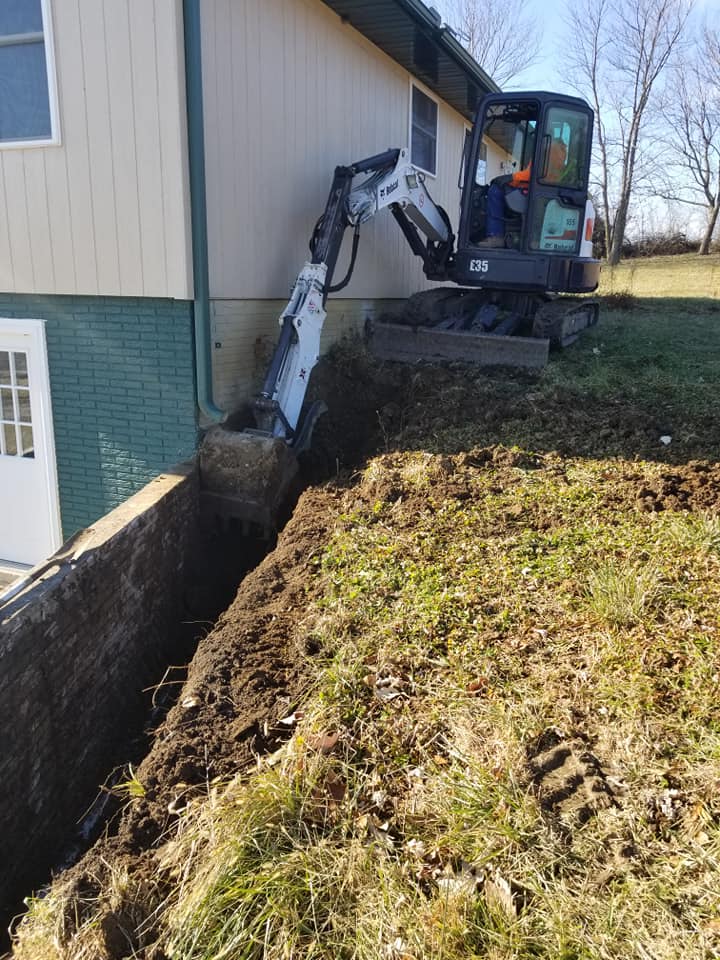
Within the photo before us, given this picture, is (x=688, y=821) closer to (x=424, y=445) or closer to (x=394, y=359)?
(x=424, y=445)

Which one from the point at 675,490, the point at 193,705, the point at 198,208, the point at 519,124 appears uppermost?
the point at 519,124

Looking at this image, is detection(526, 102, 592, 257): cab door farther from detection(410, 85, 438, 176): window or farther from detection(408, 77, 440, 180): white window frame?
detection(410, 85, 438, 176): window

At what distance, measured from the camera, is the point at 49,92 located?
6.30 meters

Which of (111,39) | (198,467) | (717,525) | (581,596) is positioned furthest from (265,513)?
(111,39)

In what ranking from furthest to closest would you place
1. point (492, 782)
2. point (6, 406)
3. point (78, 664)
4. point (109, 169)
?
point (6, 406) → point (109, 169) → point (78, 664) → point (492, 782)

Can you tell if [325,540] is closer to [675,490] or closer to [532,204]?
[675,490]

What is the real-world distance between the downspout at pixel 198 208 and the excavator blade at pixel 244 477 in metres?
0.31

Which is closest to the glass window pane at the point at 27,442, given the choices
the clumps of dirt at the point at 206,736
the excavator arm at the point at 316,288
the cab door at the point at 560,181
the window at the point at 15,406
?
the window at the point at 15,406

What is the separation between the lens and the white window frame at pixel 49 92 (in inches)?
240

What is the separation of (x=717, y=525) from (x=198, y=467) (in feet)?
13.8

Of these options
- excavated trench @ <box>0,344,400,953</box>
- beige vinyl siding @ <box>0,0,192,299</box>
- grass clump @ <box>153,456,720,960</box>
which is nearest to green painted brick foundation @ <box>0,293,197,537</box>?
beige vinyl siding @ <box>0,0,192,299</box>

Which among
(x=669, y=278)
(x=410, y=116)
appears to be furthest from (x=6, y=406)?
(x=669, y=278)

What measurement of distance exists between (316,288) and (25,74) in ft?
10.2

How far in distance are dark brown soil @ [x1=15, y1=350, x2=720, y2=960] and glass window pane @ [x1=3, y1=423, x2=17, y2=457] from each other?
10.1 ft
